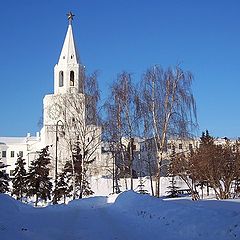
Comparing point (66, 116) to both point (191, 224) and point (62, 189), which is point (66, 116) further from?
point (191, 224)

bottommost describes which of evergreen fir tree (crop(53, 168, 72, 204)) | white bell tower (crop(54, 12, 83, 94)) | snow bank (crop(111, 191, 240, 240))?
snow bank (crop(111, 191, 240, 240))

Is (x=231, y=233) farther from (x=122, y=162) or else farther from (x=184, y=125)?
(x=122, y=162)

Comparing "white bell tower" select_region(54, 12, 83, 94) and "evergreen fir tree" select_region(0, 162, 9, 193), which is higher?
"white bell tower" select_region(54, 12, 83, 94)

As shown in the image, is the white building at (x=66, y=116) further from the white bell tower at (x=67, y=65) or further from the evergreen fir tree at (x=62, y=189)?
the evergreen fir tree at (x=62, y=189)

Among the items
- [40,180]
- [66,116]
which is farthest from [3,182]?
[66,116]

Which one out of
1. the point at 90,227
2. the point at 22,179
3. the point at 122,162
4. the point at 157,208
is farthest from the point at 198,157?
the point at 22,179

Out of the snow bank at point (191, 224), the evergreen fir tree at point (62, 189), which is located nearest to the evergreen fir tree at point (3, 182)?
the evergreen fir tree at point (62, 189)

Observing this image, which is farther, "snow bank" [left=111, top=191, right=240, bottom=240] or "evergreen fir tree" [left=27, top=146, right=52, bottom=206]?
"evergreen fir tree" [left=27, top=146, right=52, bottom=206]

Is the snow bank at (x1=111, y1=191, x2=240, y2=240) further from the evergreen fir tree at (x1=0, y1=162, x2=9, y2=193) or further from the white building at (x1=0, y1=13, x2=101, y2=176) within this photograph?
the evergreen fir tree at (x1=0, y1=162, x2=9, y2=193)

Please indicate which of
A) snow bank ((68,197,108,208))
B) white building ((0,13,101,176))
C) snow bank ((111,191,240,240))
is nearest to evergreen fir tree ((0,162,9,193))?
white building ((0,13,101,176))

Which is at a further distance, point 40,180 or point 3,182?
point 40,180

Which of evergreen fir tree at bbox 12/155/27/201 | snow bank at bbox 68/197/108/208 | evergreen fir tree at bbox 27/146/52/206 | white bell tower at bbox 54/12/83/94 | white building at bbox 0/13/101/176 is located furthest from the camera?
white bell tower at bbox 54/12/83/94

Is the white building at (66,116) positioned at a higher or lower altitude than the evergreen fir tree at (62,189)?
higher

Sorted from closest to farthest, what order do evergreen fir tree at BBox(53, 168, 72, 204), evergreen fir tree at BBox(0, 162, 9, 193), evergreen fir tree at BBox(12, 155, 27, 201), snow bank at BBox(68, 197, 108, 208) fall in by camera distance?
snow bank at BBox(68, 197, 108, 208), evergreen fir tree at BBox(0, 162, 9, 193), evergreen fir tree at BBox(53, 168, 72, 204), evergreen fir tree at BBox(12, 155, 27, 201)
